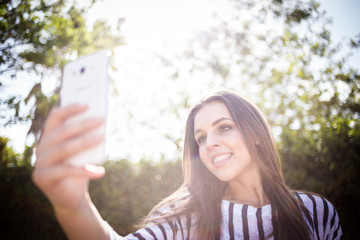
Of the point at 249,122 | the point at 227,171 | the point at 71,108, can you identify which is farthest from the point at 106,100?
the point at 249,122

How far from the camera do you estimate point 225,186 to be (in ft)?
9.25

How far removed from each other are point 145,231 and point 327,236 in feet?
5.87

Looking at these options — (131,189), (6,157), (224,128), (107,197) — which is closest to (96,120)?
(224,128)

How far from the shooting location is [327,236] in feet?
7.57

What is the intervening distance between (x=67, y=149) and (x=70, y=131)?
0.07 m

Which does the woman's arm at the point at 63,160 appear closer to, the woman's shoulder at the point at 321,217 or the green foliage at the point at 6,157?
the woman's shoulder at the point at 321,217

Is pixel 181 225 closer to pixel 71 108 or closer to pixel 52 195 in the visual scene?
pixel 52 195

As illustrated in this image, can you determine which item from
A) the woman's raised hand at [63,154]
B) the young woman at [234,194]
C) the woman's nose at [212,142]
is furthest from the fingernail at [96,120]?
the woman's nose at [212,142]

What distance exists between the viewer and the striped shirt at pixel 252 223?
216 cm

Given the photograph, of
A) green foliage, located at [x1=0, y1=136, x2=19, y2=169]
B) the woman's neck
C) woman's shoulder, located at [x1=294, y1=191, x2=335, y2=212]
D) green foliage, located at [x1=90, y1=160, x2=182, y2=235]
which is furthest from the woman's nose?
green foliage, located at [x1=0, y1=136, x2=19, y2=169]

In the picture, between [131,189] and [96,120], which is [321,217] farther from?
[131,189]

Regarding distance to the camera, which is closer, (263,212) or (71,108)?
(71,108)

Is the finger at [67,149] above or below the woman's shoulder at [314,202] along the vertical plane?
above

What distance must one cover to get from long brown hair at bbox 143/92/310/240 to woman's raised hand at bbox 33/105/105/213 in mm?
1353
